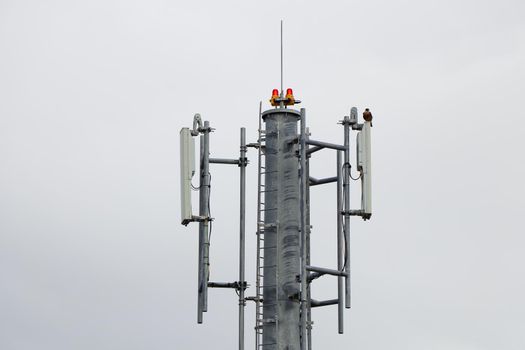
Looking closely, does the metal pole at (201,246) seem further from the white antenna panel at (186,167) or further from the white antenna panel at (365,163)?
the white antenna panel at (365,163)

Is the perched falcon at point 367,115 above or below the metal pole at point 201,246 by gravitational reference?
above

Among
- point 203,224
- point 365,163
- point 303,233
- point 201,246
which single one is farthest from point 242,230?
point 365,163

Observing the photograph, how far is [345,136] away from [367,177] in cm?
174

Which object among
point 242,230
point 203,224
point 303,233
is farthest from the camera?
point 203,224

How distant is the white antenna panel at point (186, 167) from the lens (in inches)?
2109

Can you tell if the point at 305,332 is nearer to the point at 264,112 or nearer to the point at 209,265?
the point at 209,265

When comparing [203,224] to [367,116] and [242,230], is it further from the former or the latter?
[367,116]

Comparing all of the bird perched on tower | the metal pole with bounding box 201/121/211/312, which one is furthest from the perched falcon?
the metal pole with bounding box 201/121/211/312

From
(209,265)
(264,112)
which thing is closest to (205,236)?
(209,265)

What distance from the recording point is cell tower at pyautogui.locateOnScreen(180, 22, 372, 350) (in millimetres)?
52281

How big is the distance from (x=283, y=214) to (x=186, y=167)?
3.78 metres

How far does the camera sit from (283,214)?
53312 mm

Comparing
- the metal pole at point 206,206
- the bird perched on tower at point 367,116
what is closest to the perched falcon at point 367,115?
the bird perched on tower at point 367,116

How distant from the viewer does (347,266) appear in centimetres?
5341
